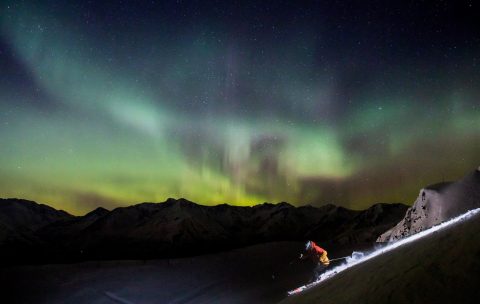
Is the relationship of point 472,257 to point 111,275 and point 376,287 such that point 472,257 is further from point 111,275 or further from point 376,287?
point 111,275

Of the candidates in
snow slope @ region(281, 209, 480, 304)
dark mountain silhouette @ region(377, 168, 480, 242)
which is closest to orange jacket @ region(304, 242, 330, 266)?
snow slope @ region(281, 209, 480, 304)

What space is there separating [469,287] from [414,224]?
48.2 meters

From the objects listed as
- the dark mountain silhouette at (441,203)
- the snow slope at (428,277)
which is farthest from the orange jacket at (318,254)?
the dark mountain silhouette at (441,203)

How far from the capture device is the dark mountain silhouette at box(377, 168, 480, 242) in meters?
41.9

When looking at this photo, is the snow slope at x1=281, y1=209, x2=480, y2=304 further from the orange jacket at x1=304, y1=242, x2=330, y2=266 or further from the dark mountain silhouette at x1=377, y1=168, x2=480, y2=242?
the dark mountain silhouette at x1=377, y1=168, x2=480, y2=242

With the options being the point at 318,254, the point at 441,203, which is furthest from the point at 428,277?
the point at 441,203

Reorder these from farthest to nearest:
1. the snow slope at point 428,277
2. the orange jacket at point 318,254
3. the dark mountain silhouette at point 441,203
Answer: the dark mountain silhouette at point 441,203, the orange jacket at point 318,254, the snow slope at point 428,277

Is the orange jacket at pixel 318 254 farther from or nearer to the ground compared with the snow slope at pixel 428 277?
farther from the ground

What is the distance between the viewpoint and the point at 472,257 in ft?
31.0

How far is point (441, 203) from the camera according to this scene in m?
46.2

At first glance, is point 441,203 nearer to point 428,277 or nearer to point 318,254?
point 318,254

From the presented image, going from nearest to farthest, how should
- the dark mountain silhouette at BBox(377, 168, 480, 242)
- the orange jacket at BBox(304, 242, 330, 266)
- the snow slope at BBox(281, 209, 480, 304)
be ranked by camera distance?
the snow slope at BBox(281, 209, 480, 304)
the orange jacket at BBox(304, 242, 330, 266)
the dark mountain silhouette at BBox(377, 168, 480, 242)

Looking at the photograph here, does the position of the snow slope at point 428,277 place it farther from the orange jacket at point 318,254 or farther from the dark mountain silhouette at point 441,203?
the dark mountain silhouette at point 441,203

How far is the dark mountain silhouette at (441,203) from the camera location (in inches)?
1649
